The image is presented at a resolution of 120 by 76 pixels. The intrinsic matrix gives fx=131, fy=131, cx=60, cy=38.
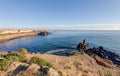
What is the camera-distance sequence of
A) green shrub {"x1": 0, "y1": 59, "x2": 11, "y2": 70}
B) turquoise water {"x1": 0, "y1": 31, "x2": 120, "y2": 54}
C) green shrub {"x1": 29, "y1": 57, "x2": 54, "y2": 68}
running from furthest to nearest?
turquoise water {"x1": 0, "y1": 31, "x2": 120, "y2": 54}
green shrub {"x1": 29, "y1": 57, "x2": 54, "y2": 68}
green shrub {"x1": 0, "y1": 59, "x2": 11, "y2": 70}

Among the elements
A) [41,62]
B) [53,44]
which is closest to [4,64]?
[41,62]

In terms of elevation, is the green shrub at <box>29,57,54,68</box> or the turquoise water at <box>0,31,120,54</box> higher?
the green shrub at <box>29,57,54,68</box>

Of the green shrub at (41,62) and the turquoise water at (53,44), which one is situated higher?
the green shrub at (41,62)

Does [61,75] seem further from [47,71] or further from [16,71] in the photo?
[16,71]

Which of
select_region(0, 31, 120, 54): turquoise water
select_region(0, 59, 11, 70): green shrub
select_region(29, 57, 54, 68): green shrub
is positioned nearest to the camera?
select_region(0, 59, 11, 70): green shrub

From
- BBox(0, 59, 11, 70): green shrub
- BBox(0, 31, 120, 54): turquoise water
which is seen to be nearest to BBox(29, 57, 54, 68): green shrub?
BBox(0, 59, 11, 70): green shrub

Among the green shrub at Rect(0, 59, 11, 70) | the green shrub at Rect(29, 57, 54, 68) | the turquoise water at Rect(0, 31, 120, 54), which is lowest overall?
the turquoise water at Rect(0, 31, 120, 54)

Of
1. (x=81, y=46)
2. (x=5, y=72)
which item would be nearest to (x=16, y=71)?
(x=5, y=72)

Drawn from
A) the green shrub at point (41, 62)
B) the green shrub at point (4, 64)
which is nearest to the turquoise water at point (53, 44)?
the green shrub at point (41, 62)

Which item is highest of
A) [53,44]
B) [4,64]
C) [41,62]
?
[4,64]

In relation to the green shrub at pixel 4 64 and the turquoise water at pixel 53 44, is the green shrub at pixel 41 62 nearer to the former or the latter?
the green shrub at pixel 4 64

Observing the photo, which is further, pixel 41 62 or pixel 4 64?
pixel 41 62

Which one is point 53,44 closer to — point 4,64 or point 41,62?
point 41,62

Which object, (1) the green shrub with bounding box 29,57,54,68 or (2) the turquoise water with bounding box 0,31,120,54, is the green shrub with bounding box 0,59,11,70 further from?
(2) the turquoise water with bounding box 0,31,120,54
